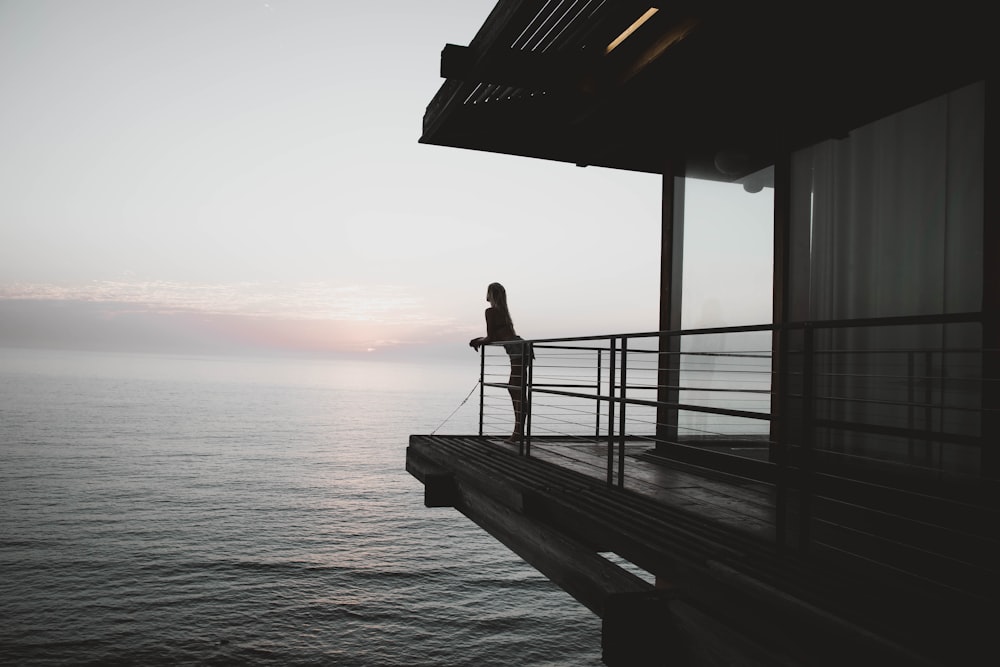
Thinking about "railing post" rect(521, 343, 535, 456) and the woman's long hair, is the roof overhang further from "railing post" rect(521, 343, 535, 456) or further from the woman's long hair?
"railing post" rect(521, 343, 535, 456)

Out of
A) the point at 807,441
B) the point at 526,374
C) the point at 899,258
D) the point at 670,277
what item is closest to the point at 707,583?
the point at 807,441

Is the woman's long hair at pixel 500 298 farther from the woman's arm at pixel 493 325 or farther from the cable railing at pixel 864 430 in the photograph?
the cable railing at pixel 864 430

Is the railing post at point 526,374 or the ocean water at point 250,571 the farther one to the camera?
the ocean water at point 250,571

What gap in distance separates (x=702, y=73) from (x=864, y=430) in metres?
3.38

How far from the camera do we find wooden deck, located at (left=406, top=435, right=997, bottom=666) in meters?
2.08

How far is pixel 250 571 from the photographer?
70.1 feet

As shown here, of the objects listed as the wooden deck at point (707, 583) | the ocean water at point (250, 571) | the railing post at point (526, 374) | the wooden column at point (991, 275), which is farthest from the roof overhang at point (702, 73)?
the ocean water at point (250, 571)

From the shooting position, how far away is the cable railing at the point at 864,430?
2.84 m

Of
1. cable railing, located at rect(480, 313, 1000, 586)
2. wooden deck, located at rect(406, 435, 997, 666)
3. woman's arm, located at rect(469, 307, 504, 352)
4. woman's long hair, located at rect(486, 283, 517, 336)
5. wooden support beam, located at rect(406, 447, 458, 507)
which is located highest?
woman's long hair, located at rect(486, 283, 517, 336)

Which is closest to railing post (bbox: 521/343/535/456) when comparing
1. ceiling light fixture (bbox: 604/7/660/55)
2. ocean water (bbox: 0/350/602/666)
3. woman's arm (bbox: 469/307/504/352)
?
woman's arm (bbox: 469/307/504/352)

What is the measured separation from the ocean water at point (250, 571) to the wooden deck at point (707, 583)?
1337 cm

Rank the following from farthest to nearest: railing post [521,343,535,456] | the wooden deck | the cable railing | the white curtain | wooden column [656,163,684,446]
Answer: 1. wooden column [656,163,684,446]
2. railing post [521,343,535,456]
3. the white curtain
4. the cable railing
5. the wooden deck

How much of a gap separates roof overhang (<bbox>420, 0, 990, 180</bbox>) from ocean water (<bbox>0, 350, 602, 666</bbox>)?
13.7 meters

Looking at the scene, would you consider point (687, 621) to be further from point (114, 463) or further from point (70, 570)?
point (114, 463)
